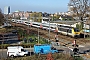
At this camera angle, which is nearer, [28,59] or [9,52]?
[28,59]

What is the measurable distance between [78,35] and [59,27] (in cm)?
820

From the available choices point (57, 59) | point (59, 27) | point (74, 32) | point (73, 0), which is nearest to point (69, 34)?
point (74, 32)

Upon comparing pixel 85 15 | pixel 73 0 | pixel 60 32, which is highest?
pixel 73 0

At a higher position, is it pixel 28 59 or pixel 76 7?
pixel 76 7

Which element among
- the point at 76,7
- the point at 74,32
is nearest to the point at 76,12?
the point at 76,7

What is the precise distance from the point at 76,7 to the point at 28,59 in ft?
96.2

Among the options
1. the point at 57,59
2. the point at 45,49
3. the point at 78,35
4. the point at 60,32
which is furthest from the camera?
the point at 60,32

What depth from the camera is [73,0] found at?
45562 millimetres

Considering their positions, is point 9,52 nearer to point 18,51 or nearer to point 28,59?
point 18,51

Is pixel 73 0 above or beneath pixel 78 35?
above

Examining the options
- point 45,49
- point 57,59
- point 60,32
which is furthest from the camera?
point 60,32

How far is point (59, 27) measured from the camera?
45.7 m

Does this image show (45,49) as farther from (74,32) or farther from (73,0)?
(73,0)

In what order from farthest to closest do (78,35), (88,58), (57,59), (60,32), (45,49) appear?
1. (60,32)
2. (78,35)
3. (45,49)
4. (88,58)
5. (57,59)
